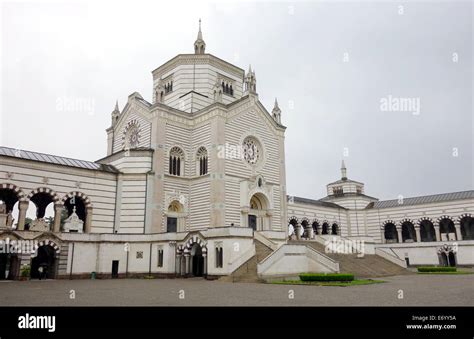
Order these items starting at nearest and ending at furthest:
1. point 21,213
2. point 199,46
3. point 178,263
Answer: point 21,213 → point 178,263 → point 199,46

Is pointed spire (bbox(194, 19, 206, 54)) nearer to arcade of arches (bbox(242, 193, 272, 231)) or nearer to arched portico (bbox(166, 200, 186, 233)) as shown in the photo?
arcade of arches (bbox(242, 193, 272, 231))

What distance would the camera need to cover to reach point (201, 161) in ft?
132

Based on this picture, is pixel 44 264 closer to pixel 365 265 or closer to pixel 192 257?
pixel 192 257

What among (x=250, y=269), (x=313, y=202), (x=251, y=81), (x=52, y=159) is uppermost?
(x=251, y=81)

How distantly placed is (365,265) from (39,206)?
1218 inches

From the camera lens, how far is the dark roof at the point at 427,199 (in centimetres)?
5538

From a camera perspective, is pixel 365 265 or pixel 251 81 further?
pixel 251 81

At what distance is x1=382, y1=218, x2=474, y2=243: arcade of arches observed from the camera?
183 feet

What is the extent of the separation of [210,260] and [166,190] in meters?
9.96

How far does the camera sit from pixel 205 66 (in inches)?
1811

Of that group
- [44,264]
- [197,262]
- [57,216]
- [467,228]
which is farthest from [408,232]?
[44,264]

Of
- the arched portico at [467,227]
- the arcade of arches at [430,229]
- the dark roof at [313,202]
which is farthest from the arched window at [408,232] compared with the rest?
the dark roof at [313,202]
